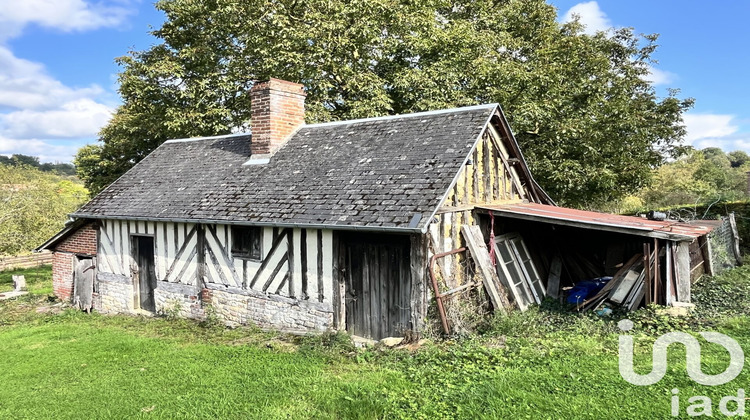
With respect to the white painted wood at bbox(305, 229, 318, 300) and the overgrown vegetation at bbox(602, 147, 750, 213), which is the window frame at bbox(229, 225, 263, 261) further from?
the overgrown vegetation at bbox(602, 147, 750, 213)

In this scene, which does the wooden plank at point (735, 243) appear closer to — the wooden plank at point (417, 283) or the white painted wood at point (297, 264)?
the wooden plank at point (417, 283)

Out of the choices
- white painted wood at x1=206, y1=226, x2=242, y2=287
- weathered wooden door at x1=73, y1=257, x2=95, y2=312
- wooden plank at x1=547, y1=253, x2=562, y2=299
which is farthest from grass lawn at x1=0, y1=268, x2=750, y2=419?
weathered wooden door at x1=73, y1=257, x2=95, y2=312

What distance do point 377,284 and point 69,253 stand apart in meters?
10.7

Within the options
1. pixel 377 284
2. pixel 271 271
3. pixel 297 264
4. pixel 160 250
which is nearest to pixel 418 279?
pixel 377 284

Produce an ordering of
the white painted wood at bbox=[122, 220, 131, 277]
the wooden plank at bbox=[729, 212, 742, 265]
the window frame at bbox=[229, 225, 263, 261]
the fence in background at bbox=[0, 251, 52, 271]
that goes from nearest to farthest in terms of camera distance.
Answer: the window frame at bbox=[229, 225, 263, 261]
the white painted wood at bbox=[122, 220, 131, 277]
the wooden plank at bbox=[729, 212, 742, 265]
the fence in background at bbox=[0, 251, 52, 271]

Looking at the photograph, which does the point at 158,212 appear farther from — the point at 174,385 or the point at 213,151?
the point at 174,385

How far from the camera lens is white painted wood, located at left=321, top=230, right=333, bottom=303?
27.3 feet

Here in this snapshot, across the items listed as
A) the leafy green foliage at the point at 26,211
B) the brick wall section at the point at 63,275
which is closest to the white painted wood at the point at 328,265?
the brick wall section at the point at 63,275

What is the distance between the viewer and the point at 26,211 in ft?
64.4

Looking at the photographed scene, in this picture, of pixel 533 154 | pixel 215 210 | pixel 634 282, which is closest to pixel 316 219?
pixel 215 210

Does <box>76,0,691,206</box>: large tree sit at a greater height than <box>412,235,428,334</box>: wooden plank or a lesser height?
greater

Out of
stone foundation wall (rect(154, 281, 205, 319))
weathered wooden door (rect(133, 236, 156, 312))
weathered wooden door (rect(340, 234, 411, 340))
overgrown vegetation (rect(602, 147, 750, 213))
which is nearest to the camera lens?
weathered wooden door (rect(340, 234, 411, 340))

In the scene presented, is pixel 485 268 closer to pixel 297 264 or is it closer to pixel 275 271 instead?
pixel 297 264

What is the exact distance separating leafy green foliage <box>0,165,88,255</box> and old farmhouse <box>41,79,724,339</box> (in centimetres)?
802
